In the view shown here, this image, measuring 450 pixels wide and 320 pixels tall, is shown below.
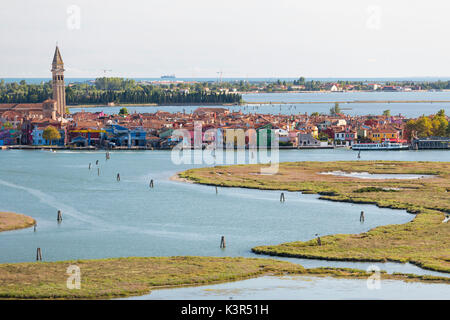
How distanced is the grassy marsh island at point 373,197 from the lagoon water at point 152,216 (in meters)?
0.61

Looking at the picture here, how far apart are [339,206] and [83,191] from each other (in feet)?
30.2

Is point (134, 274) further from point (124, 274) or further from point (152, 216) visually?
point (152, 216)

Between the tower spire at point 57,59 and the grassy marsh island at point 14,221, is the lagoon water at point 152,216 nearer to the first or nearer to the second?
the grassy marsh island at point 14,221

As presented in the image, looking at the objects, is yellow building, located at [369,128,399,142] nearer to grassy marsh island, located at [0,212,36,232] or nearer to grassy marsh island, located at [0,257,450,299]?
grassy marsh island, located at [0,212,36,232]

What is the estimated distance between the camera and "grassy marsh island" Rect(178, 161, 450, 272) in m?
18.7

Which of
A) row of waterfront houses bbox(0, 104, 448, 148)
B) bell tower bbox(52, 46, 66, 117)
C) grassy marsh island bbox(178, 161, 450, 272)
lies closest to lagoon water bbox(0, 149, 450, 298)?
grassy marsh island bbox(178, 161, 450, 272)

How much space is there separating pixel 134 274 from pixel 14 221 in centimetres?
727

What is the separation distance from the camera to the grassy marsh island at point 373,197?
18.7 metres

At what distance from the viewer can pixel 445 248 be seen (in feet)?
62.4

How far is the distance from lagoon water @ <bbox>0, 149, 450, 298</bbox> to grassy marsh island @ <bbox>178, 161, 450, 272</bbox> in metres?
0.61

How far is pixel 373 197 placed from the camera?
27250mm

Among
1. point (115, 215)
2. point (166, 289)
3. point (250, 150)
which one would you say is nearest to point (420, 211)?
point (115, 215)

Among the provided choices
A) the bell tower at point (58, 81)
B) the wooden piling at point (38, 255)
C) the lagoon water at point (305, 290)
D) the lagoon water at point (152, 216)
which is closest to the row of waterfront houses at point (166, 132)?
the lagoon water at point (152, 216)
